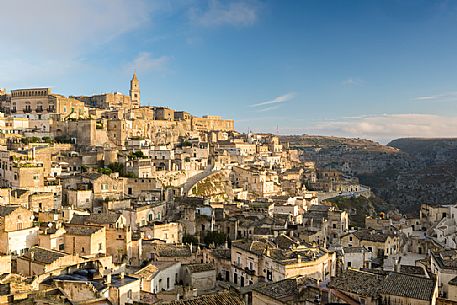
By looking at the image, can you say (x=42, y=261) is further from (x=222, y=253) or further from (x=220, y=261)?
(x=222, y=253)

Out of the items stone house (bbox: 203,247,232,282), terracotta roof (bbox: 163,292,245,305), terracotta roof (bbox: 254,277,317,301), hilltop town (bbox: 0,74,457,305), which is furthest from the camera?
stone house (bbox: 203,247,232,282)

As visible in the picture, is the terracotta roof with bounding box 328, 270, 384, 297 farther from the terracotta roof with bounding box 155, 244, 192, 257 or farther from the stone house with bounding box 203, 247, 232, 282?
the terracotta roof with bounding box 155, 244, 192, 257

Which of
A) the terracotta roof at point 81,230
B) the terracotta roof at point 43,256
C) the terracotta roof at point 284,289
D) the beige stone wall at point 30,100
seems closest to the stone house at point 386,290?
the terracotta roof at point 284,289

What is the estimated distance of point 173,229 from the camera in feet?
111

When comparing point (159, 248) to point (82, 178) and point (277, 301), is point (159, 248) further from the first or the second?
point (82, 178)

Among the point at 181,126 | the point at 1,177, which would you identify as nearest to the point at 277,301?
the point at 1,177

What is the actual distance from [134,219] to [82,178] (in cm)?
864

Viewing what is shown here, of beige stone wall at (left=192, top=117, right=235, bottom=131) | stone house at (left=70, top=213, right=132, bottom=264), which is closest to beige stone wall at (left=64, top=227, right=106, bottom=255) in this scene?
stone house at (left=70, top=213, right=132, bottom=264)

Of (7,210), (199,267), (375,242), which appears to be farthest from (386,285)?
(7,210)

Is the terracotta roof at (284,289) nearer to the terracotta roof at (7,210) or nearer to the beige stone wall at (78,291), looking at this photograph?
the beige stone wall at (78,291)

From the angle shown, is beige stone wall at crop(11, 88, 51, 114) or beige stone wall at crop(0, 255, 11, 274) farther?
beige stone wall at crop(11, 88, 51, 114)

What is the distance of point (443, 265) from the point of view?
23.9m

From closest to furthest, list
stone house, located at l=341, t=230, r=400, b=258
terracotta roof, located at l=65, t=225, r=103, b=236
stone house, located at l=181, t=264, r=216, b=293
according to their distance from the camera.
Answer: stone house, located at l=181, t=264, r=216, b=293
terracotta roof, located at l=65, t=225, r=103, b=236
stone house, located at l=341, t=230, r=400, b=258

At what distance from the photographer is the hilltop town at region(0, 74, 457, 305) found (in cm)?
1920
